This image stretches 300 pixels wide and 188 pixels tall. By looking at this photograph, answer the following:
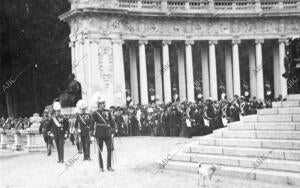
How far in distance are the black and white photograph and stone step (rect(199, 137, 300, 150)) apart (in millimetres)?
58

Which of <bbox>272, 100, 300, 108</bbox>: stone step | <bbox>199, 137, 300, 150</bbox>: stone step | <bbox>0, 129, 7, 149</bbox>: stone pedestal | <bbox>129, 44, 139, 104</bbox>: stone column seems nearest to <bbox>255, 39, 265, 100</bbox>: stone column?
<bbox>129, 44, 139, 104</bbox>: stone column

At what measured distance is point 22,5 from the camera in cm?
5462

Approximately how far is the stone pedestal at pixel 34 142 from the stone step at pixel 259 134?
44.3 feet

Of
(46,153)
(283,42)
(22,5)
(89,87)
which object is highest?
(22,5)

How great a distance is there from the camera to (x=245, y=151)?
19.9m

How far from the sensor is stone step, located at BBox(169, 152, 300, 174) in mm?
17809

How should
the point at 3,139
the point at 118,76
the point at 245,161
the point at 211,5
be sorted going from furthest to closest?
the point at 211,5
the point at 118,76
the point at 3,139
the point at 245,161

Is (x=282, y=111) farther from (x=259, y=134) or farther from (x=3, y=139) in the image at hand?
(x=3, y=139)

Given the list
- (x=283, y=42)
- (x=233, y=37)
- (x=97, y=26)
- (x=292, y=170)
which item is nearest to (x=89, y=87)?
(x=97, y=26)

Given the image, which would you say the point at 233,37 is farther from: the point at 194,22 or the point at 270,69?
the point at 270,69

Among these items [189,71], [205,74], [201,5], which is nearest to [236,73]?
[205,74]

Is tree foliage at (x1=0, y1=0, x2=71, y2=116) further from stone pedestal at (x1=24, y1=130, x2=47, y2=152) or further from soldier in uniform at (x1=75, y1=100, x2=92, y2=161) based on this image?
soldier in uniform at (x1=75, y1=100, x2=92, y2=161)

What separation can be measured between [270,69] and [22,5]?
31.8 m

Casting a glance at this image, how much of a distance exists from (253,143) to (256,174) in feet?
7.88
